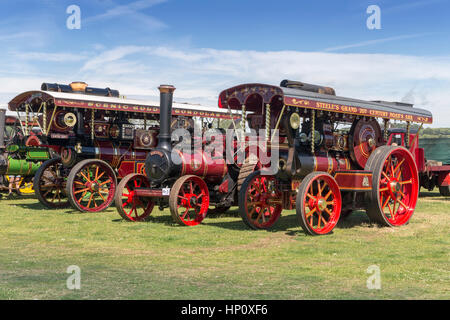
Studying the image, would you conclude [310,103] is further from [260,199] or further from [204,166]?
[204,166]

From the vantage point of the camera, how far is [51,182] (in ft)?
43.6

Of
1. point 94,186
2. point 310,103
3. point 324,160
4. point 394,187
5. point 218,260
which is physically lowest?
point 218,260

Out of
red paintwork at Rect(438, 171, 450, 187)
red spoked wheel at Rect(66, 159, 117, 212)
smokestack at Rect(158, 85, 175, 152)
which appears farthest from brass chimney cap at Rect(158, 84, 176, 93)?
red paintwork at Rect(438, 171, 450, 187)

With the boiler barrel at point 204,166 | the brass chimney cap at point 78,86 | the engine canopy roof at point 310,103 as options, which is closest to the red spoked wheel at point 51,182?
the brass chimney cap at point 78,86

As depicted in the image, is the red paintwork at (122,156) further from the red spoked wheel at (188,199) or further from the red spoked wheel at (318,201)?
the red spoked wheel at (318,201)

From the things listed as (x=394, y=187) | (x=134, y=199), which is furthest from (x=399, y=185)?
(x=134, y=199)

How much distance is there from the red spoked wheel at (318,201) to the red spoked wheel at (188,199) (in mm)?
1957

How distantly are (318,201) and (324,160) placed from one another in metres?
0.96

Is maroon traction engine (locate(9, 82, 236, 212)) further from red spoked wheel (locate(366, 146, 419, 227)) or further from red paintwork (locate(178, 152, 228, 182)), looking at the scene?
red spoked wheel (locate(366, 146, 419, 227))

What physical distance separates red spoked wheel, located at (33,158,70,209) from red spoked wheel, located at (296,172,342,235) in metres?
6.53

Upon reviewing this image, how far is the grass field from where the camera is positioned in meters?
5.10

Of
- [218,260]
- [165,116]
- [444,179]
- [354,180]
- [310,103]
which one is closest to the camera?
[218,260]

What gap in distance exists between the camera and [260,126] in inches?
384
